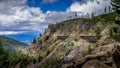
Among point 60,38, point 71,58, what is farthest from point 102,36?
point 60,38

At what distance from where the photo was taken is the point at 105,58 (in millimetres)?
96250

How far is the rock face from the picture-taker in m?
95.0

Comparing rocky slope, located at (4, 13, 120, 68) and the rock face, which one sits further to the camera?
rocky slope, located at (4, 13, 120, 68)

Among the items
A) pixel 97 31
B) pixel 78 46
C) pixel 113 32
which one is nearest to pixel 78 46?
pixel 78 46

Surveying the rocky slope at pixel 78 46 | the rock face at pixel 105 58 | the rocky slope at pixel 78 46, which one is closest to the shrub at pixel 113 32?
the rocky slope at pixel 78 46

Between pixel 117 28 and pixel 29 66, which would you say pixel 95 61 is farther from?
pixel 29 66

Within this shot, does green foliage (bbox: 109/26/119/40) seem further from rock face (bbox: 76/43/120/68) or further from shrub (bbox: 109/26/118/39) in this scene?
rock face (bbox: 76/43/120/68)

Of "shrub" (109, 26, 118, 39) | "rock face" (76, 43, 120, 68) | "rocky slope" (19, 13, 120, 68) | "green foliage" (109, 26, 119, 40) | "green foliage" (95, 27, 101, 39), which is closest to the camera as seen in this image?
"rock face" (76, 43, 120, 68)

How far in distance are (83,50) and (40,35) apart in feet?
280

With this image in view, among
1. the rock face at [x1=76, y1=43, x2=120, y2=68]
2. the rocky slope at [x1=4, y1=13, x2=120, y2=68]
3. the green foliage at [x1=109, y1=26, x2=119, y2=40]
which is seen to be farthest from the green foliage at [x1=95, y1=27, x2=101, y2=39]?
the rock face at [x1=76, y1=43, x2=120, y2=68]

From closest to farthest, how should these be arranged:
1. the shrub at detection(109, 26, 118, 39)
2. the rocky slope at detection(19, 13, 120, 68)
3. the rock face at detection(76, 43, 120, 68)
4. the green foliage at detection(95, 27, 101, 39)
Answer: the rock face at detection(76, 43, 120, 68)
the rocky slope at detection(19, 13, 120, 68)
the shrub at detection(109, 26, 118, 39)
the green foliage at detection(95, 27, 101, 39)

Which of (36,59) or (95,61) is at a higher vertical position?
(95,61)

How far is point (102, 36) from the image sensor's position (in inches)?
4806

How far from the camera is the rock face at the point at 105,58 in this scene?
9500 cm
